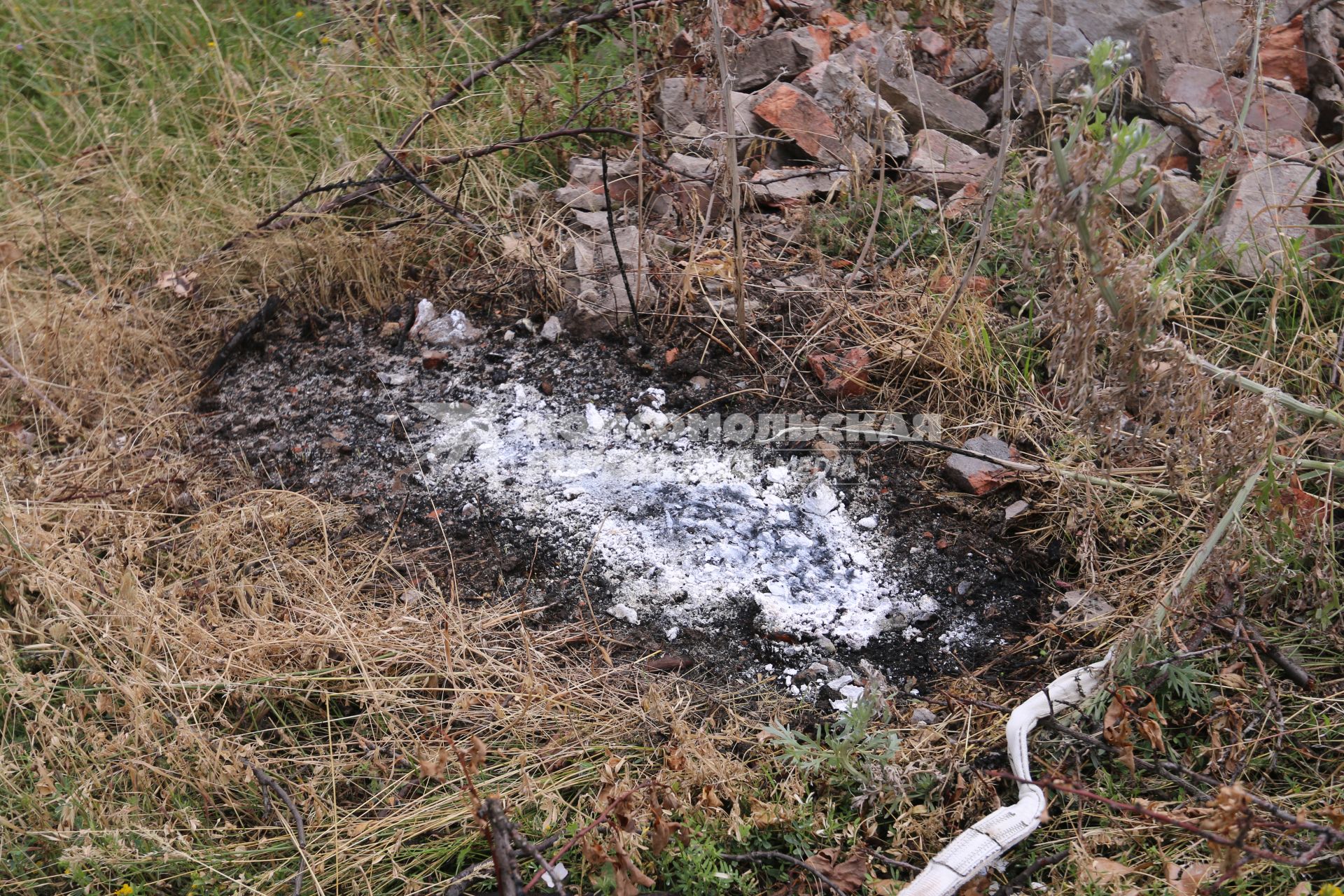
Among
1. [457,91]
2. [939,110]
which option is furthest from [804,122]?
[457,91]

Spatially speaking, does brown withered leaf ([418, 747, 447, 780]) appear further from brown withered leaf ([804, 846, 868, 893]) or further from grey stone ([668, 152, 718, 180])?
grey stone ([668, 152, 718, 180])

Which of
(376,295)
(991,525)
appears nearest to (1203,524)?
(991,525)

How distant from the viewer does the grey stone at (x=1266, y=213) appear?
3068mm

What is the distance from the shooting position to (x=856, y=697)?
2.33 meters

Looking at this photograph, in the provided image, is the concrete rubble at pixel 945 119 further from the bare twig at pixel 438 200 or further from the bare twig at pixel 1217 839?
the bare twig at pixel 1217 839

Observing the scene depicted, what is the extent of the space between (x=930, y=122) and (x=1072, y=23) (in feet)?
2.65

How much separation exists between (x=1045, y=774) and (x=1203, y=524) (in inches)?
33.6

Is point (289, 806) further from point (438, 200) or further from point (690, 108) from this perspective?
point (690, 108)

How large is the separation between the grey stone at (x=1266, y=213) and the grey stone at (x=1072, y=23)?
983 mm

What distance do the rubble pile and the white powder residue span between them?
0.49 meters

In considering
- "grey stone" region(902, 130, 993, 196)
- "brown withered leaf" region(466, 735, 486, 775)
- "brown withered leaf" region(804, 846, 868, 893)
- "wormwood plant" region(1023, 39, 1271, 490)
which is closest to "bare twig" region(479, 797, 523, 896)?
"brown withered leaf" region(466, 735, 486, 775)

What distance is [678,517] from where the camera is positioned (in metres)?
2.78

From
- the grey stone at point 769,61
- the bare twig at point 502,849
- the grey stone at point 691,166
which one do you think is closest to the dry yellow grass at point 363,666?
the bare twig at point 502,849

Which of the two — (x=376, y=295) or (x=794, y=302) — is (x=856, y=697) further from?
(x=376, y=295)
